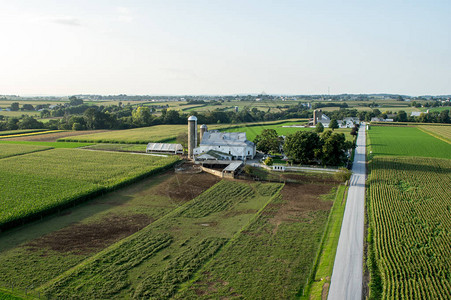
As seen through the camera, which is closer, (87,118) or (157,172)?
(157,172)

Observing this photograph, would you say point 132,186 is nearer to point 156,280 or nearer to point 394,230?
point 156,280

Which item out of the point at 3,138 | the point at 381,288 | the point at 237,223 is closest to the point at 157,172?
the point at 237,223

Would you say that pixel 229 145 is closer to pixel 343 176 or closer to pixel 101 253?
pixel 343 176

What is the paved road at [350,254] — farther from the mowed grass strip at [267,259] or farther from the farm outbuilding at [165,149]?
the farm outbuilding at [165,149]

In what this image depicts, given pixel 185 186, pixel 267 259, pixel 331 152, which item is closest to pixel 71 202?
pixel 185 186

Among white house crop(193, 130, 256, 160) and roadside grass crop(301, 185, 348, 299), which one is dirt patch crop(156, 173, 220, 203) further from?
roadside grass crop(301, 185, 348, 299)

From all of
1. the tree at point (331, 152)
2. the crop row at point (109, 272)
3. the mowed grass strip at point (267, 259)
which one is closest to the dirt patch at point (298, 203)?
the mowed grass strip at point (267, 259)
